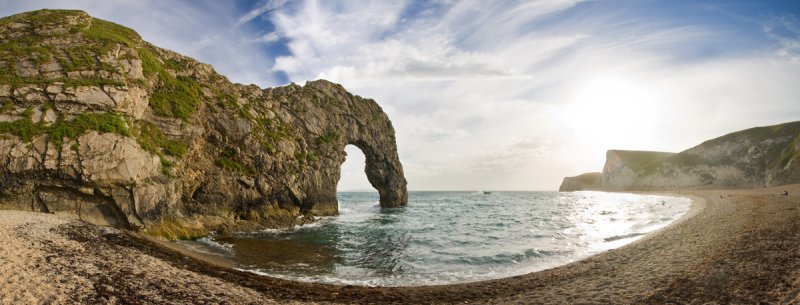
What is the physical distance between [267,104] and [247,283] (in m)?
34.6

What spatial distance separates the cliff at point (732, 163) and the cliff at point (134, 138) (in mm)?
97635

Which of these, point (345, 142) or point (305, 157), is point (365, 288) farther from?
point (345, 142)

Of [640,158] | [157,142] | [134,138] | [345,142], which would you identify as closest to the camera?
[134,138]

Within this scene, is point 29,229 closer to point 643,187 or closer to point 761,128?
point 761,128

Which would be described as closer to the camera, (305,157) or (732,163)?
(305,157)

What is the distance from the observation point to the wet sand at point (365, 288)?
994 cm

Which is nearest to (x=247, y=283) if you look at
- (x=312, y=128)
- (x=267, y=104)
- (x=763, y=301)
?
(x=763, y=301)

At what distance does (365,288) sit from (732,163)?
12352cm

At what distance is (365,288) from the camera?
47.2 feet

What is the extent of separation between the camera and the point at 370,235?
3070 centimetres

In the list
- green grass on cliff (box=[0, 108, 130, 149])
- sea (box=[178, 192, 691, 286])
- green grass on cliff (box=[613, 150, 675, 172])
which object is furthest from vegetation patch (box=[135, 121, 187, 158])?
green grass on cliff (box=[613, 150, 675, 172])

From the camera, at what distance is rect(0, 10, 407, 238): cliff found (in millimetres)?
21484

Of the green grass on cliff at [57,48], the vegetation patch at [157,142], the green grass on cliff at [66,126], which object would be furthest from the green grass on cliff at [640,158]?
the green grass on cliff at [57,48]

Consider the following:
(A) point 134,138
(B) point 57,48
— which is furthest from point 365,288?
(B) point 57,48
